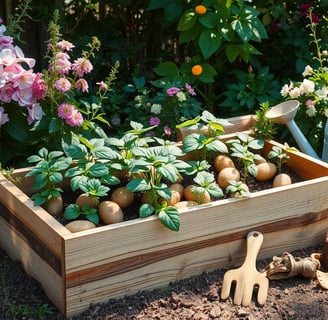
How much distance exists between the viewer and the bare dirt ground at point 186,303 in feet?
8.06

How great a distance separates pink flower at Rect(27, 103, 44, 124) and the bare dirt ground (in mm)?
646

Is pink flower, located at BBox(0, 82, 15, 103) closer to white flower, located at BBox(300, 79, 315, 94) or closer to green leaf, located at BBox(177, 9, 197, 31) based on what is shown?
green leaf, located at BBox(177, 9, 197, 31)

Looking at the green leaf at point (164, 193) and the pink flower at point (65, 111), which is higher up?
the pink flower at point (65, 111)

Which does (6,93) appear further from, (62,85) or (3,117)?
(62,85)

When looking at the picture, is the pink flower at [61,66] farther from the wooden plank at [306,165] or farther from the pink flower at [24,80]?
the wooden plank at [306,165]

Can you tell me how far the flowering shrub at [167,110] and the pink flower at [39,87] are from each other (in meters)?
0.68

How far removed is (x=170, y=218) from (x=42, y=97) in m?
0.85

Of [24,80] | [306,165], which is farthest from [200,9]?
[24,80]

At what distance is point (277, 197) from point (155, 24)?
7.12 feet

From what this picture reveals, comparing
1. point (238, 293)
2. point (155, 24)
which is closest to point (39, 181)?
point (238, 293)

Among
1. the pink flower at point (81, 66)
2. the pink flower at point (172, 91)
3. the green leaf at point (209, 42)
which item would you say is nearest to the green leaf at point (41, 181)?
the pink flower at point (81, 66)

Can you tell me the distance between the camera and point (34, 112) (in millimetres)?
2914

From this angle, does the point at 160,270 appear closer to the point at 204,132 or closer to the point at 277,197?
the point at 277,197

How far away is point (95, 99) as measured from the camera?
3.52 m
